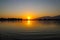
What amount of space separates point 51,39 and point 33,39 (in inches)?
23.0

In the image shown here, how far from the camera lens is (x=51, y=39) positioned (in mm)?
3930

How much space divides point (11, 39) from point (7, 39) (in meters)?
0.13

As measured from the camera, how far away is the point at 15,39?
13.0ft

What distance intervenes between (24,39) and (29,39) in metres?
0.16

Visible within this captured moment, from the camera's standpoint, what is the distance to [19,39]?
13.1 ft

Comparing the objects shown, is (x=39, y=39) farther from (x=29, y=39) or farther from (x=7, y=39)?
(x=7, y=39)

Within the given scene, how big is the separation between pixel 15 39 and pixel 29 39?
459mm

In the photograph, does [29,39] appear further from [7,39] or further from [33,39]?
[7,39]

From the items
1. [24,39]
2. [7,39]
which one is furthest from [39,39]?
[7,39]

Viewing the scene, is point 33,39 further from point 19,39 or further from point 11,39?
point 11,39

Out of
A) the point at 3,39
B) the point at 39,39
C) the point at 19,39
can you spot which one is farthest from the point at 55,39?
the point at 3,39

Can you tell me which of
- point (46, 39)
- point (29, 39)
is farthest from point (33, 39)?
point (46, 39)

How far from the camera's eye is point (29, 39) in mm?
3941

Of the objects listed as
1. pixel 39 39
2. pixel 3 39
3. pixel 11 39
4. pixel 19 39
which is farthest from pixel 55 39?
pixel 3 39
